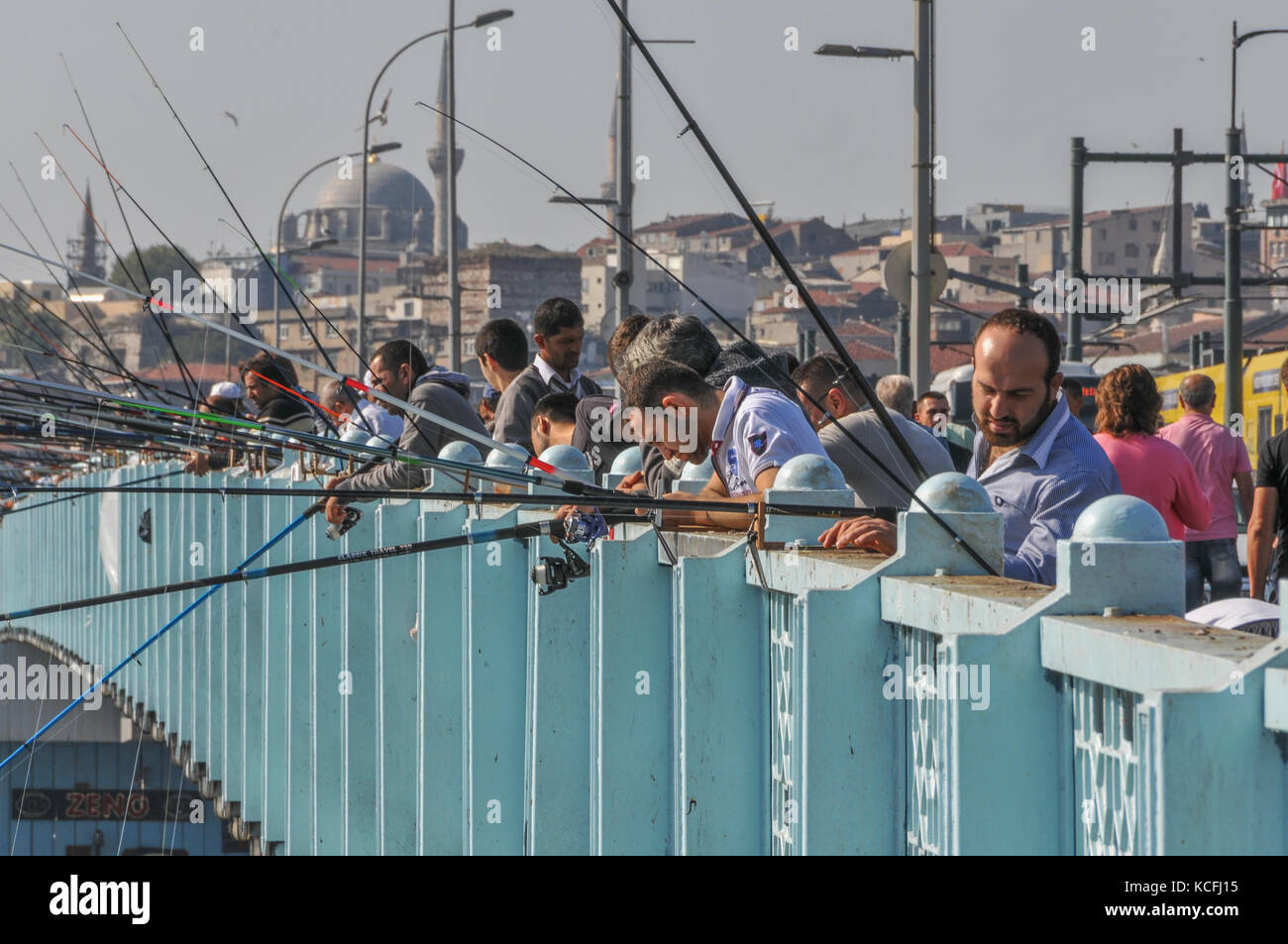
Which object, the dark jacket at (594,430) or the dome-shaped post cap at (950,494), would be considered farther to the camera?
the dark jacket at (594,430)

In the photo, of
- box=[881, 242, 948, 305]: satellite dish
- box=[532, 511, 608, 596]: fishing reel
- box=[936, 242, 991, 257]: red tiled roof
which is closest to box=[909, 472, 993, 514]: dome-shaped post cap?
box=[532, 511, 608, 596]: fishing reel

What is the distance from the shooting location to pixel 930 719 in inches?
109

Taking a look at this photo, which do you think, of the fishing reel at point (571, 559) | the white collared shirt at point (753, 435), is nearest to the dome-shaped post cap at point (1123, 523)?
the fishing reel at point (571, 559)

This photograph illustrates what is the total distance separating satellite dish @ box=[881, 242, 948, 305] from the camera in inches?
453

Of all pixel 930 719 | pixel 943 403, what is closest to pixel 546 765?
pixel 930 719

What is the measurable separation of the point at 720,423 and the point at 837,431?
0.68 meters

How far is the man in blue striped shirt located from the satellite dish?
715 centimetres

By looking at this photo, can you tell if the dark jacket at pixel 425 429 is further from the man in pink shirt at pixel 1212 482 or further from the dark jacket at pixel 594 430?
the man in pink shirt at pixel 1212 482

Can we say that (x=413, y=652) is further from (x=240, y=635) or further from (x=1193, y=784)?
(x=1193, y=784)

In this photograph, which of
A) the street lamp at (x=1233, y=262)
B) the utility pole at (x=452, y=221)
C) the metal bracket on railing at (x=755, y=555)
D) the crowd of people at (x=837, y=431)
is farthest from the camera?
the utility pole at (x=452, y=221)

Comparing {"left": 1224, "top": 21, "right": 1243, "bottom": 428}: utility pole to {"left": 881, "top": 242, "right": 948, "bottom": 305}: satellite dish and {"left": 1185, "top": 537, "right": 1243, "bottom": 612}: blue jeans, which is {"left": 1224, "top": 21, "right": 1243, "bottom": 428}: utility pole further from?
{"left": 1185, "top": 537, "right": 1243, "bottom": 612}: blue jeans

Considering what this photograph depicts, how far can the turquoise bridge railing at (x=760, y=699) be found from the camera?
220 cm

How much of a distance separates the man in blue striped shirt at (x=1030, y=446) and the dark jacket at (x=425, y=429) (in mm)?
1891
